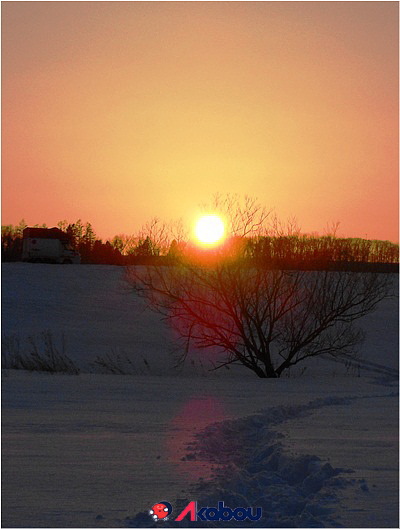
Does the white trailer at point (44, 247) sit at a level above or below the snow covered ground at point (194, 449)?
above

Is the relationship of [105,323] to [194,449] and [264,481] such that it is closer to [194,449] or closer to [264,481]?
[194,449]

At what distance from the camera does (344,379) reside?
2205 cm

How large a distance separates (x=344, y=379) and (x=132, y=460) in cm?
1393

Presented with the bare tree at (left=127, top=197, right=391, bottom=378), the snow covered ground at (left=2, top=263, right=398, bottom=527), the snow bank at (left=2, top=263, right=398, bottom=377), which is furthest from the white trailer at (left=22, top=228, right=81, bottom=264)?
the snow covered ground at (left=2, top=263, right=398, bottom=527)

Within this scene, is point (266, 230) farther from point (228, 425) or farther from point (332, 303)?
point (228, 425)

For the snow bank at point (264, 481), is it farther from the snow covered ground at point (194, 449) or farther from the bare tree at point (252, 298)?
the bare tree at point (252, 298)

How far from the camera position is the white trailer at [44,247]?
187 feet

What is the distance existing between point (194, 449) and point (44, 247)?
49.0 m

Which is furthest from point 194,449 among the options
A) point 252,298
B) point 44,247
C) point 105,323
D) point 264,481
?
point 44,247

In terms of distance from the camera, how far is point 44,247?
5734 centimetres

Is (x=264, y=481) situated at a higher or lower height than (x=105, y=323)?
higher

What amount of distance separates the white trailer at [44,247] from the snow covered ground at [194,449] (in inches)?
1479

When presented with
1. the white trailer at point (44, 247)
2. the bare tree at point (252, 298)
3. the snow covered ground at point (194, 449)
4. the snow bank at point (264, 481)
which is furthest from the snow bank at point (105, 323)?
the snow bank at point (264, 481)

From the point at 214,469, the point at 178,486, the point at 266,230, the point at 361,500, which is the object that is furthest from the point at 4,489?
the point at 266,230
